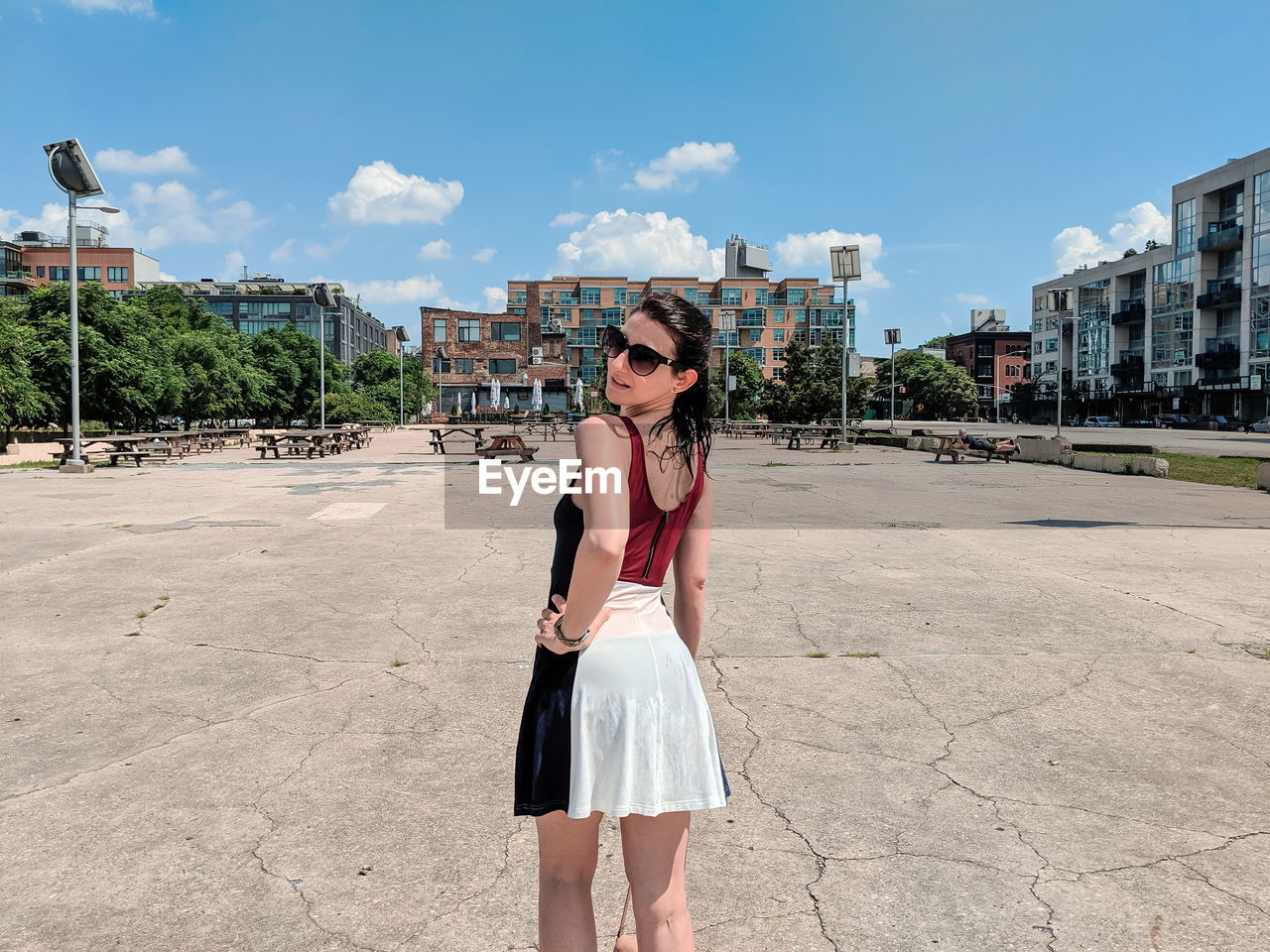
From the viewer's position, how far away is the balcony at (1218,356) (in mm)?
79062

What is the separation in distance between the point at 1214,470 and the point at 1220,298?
68216 millimetres

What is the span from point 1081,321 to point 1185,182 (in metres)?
24.6

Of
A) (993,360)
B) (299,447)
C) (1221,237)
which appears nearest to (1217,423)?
(1221,237)

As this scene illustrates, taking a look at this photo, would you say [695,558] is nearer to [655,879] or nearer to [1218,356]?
[655,879]

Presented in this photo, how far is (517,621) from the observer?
6.91 metres

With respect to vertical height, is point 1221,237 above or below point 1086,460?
above

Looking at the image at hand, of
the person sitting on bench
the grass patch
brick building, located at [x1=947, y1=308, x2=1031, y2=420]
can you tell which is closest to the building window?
brick building, located at [x1=947, y1=308, x2=1031, y2=420]

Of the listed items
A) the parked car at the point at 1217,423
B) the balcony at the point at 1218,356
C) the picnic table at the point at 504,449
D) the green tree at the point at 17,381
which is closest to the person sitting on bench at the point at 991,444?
the picnic table at the point at 504,449

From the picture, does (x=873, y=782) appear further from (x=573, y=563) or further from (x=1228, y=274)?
(x=1228, y=274)

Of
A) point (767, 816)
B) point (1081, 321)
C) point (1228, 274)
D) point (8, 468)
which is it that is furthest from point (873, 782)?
point (1081, 321)

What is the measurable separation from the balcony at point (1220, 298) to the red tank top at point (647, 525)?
3635 inches

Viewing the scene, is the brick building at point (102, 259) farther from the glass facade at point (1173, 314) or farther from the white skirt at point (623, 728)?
the white skirt at point (623, 728)

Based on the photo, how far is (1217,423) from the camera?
75.9 metres

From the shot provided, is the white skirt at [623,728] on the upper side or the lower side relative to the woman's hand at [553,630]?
lower
